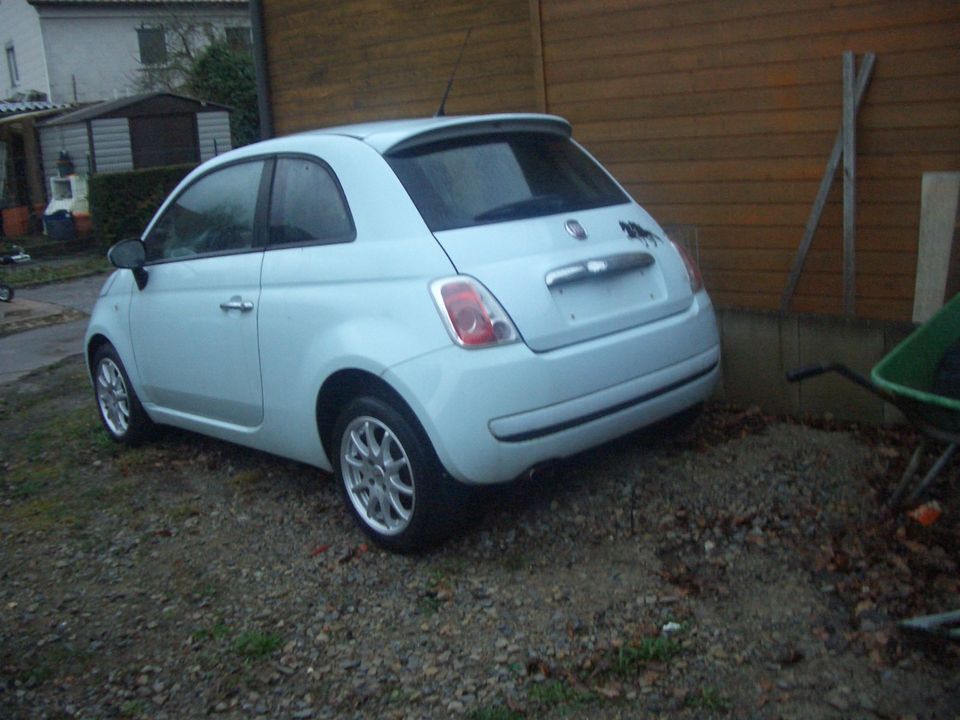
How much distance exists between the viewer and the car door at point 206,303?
5609mm

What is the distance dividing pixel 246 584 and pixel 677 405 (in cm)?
200

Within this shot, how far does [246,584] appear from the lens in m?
4.81

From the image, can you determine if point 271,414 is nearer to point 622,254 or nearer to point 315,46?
point 622,254

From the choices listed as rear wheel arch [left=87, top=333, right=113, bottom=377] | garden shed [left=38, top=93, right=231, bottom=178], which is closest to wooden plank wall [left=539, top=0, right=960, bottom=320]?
rear wheel arch [left=87, top=333, right=113, bottom=377]

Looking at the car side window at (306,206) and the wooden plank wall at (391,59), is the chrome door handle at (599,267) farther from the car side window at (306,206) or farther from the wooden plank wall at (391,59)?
the wooden plank wall at (391,59)

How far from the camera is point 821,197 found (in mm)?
6324

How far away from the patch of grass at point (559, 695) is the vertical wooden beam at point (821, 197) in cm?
308

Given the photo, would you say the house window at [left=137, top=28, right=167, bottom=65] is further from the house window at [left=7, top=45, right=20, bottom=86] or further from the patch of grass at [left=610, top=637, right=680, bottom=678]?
the patch of grass at [left=610, top=637, right=680, bottom=678]

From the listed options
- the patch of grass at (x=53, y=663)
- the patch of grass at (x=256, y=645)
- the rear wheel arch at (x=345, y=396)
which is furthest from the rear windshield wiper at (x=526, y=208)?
the patch of grass at (x=53, y=663)

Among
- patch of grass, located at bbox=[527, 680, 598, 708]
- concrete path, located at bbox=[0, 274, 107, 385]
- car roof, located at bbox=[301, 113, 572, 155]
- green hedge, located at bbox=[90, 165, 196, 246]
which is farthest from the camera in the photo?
green hedge, located at bbox=[90, 165, 196, 246]

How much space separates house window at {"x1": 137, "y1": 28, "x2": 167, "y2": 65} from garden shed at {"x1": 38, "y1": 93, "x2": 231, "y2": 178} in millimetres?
7806

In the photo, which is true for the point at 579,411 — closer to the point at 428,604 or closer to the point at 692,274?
the point at 428,604

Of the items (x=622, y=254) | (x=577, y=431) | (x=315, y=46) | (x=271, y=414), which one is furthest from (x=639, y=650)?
(x=315, y=46)

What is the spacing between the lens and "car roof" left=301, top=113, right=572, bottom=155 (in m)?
5.01
